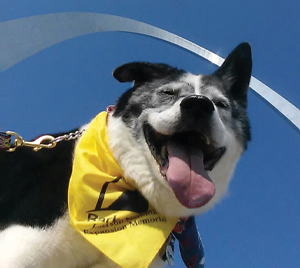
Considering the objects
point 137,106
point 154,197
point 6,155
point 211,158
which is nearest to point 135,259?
point 154,197

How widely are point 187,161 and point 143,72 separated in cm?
106

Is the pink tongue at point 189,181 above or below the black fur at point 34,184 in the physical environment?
above

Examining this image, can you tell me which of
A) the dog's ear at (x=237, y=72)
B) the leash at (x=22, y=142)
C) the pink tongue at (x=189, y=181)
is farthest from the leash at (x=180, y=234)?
the dog's ear at (x=237, y=72)

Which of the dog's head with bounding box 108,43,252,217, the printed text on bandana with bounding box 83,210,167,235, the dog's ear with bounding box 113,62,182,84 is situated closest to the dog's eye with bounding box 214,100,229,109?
the dog's head with bounding box 108,43,252,217

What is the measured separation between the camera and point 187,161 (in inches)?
89.9

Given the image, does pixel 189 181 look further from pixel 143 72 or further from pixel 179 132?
pixel 143 72

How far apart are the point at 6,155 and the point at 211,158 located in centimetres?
164

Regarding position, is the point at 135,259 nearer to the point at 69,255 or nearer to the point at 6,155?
the point at 69,255

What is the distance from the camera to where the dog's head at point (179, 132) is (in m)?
2.24

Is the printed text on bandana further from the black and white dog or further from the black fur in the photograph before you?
the black fur

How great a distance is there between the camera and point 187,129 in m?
2.27

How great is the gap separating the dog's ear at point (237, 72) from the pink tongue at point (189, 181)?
1.11 metres

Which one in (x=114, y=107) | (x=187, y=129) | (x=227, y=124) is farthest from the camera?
(x=114, y=107)

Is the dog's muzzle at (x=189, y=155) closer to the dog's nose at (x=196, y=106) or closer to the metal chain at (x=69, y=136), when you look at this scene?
the dog's nose at (x=196, y=106)
